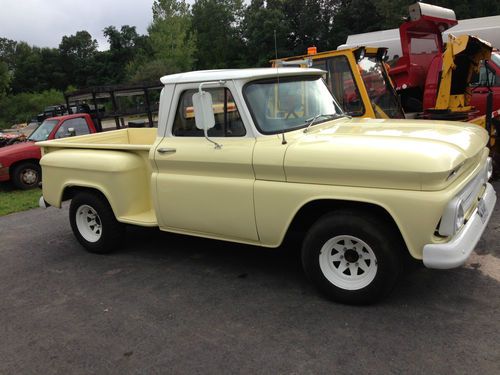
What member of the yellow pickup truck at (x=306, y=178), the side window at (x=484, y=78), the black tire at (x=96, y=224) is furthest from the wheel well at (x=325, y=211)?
the side window at (x=484, y=78)

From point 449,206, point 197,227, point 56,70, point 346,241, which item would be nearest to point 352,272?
point 346,241

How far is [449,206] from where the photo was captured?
128 inches

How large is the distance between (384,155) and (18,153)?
9967 mm

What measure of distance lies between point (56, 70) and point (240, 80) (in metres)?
90.2

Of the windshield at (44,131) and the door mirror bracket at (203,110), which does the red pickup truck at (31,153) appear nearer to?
the windshield at (44,131)

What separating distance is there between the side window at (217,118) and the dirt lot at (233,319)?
144 centimetres

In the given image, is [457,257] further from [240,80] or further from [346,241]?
[240,80]

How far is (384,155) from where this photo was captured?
135 inches

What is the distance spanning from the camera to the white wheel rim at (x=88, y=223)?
18.6 ft

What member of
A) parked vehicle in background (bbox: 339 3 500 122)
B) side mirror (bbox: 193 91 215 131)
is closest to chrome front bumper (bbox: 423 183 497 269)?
side mirror (bbox: 193 91 215 131)

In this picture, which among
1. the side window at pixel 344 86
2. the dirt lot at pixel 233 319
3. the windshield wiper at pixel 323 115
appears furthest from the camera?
the side window at pixel 344 86

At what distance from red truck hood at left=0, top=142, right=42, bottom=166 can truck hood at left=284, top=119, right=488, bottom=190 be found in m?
8.96

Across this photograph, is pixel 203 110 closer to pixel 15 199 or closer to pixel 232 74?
pixel 232 74

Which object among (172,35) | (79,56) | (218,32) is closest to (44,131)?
(172,35)
